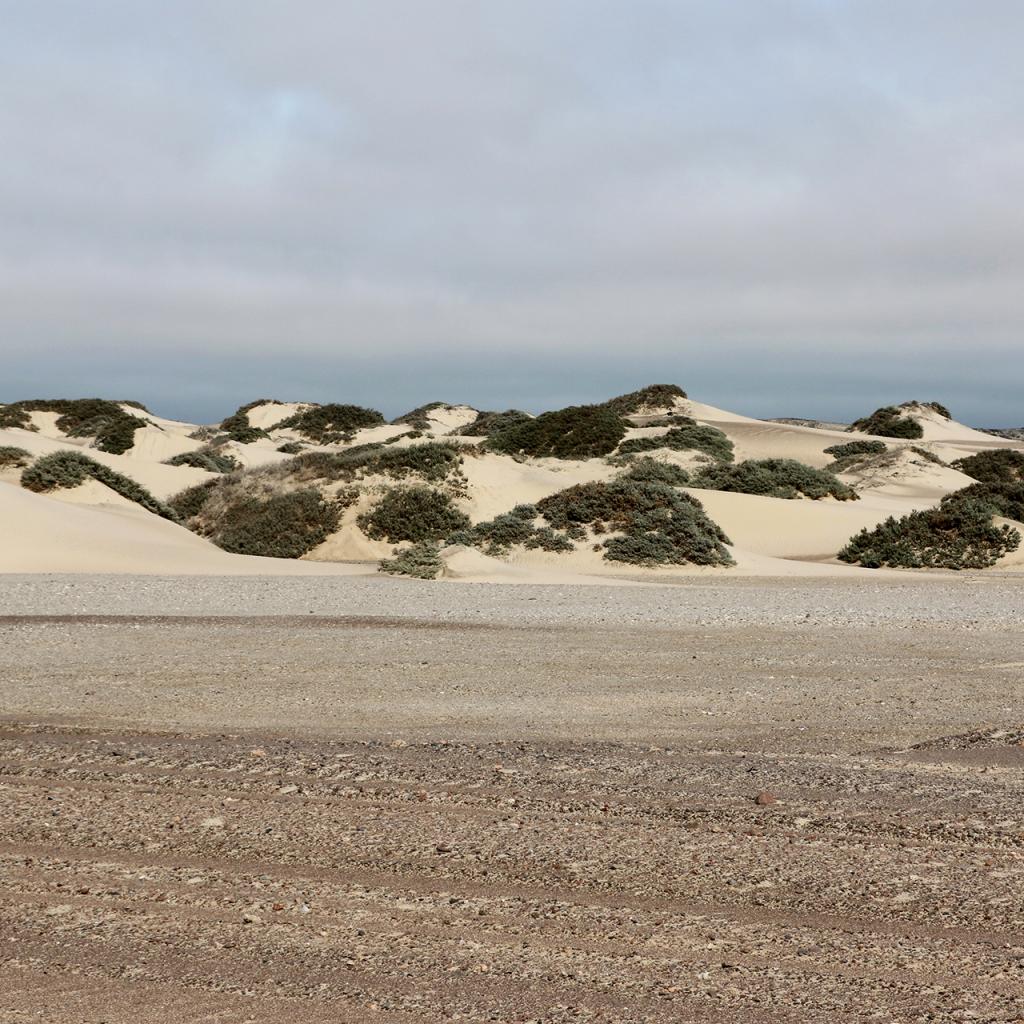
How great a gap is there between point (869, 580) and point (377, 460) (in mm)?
13453

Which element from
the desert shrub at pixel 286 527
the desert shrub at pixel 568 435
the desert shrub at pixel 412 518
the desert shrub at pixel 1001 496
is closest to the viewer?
the desert shrub at pixel 412 518

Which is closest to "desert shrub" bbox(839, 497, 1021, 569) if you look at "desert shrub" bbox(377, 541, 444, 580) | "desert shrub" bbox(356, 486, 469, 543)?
"desert shrub" bbox(356, 486, 469, 543)

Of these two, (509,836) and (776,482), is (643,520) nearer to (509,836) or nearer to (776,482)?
(776,482)

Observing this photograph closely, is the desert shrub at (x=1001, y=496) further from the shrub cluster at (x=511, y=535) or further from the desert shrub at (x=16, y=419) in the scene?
the desert shrub at (x=16, y=419)

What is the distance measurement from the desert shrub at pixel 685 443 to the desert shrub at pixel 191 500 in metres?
20.6

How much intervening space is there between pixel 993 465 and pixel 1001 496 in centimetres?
2018

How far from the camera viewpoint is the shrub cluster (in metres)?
27.6

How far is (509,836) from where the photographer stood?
6.21 m

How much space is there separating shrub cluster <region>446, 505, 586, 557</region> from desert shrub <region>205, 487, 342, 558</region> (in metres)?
3.55

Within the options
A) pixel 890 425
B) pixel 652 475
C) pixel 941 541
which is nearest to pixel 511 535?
pixel 652 475

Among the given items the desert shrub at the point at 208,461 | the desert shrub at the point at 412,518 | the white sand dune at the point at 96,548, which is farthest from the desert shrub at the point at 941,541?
the desert shrub at the point at 208,461

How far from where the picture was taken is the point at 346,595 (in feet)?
64.8

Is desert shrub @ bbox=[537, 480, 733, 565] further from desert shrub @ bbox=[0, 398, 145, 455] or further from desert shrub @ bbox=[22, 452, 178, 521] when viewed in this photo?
desert shrub @ bbox=[0, 398, 145, 455]

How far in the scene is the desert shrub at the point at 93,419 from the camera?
59188 mm
